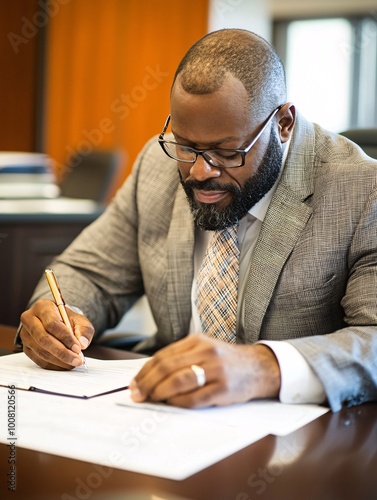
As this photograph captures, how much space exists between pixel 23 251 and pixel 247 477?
2.89m

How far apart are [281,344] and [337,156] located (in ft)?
2.04

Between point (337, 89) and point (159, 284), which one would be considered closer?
point (159, 284)

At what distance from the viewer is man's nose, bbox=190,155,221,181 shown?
1.70 meters

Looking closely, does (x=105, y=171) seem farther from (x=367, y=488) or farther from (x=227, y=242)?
(x=367, y=488)

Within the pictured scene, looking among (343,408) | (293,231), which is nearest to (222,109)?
(293,231)

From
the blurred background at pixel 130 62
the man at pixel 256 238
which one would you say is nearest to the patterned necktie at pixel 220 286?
the man at pixel 256 238

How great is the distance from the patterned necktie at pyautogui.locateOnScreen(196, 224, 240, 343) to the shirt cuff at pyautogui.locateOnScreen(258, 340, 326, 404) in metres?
0.42

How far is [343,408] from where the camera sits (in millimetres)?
1414

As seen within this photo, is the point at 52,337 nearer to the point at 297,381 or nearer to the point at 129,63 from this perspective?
the point at 297,381

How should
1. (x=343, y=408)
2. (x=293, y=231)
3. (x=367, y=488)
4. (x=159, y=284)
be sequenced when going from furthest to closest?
1. (x=159, y=284)
2. (x=293, y=231)
3. (x=343, y=408)
4. (x=367, y=488)

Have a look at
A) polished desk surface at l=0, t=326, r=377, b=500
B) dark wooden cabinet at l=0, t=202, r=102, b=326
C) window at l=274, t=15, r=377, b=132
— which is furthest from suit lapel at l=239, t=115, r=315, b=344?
window at l=274, t=15, r=377, b=132

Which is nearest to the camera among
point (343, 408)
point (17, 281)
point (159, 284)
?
point (343, 408)

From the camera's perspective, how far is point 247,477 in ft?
3.42

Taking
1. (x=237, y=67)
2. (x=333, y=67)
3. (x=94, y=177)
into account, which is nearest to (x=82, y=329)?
(x=237, y=67)
